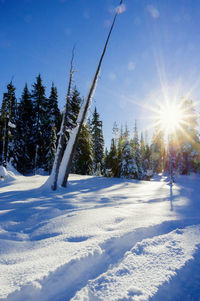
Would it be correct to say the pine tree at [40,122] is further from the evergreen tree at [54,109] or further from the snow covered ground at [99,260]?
the snow covered ground at [99,260]

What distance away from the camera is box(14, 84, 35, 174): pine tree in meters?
23.7

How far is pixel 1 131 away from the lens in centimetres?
2178

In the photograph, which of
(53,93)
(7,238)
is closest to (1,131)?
(53,93)

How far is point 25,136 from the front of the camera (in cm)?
2498

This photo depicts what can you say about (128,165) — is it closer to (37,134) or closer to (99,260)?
(37,134)

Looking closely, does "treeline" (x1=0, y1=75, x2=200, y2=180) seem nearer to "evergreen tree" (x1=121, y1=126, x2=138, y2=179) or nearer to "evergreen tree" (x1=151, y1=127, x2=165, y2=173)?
"evergreen tree" (x1=121, y1=126, x2=138, y2=179)

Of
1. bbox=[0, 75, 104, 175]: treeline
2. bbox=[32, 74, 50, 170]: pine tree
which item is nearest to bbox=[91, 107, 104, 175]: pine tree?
bbox=[0, 75, 104, 175]: treeline

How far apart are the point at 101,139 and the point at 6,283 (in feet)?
103

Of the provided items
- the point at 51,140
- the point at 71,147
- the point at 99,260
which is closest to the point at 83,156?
the point at 51,140

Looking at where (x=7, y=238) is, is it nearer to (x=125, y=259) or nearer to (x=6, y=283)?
(x=6, y=283)

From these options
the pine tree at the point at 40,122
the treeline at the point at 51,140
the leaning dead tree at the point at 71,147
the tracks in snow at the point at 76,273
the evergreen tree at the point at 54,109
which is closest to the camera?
the tracks in snow at the point at 76,273

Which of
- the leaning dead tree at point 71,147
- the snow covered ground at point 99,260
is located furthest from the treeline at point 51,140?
the snow covered ground at point 99,260

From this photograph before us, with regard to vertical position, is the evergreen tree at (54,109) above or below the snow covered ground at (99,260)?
above

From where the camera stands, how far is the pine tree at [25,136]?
77.6 ft
